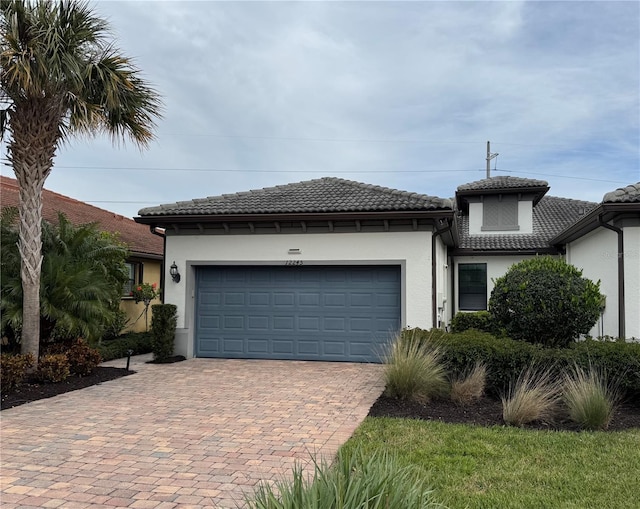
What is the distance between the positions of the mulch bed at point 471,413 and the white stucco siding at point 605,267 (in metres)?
4.25

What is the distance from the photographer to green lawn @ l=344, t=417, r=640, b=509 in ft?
13.5

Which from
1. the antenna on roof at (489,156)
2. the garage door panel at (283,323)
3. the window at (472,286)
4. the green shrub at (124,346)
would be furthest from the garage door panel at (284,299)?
the antenna on roof at (489,156)

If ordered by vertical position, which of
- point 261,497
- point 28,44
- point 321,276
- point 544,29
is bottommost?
point 261,497

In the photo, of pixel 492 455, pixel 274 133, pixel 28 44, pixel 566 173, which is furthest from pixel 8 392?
pixel 566 173

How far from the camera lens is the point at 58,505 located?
4.01 meters

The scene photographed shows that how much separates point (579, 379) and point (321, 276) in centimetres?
666

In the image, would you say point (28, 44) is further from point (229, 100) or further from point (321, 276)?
point (229, 100)

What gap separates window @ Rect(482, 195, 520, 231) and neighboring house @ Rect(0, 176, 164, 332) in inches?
505

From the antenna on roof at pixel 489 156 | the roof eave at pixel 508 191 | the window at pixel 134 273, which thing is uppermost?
the antenna on roof at pixel 489 156

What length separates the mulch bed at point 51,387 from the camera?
775cm

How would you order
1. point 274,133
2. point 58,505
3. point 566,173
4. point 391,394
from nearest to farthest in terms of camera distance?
point 58,505
point 391,394
point 274,133
point 566,173

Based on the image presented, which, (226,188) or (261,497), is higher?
(226,188)

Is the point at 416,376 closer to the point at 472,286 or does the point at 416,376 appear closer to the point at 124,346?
the point at 124,346

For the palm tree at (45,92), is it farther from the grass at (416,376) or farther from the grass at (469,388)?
the grass at (469,388)
